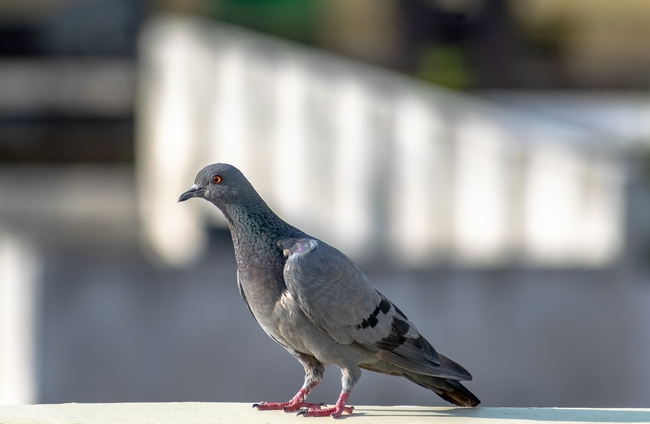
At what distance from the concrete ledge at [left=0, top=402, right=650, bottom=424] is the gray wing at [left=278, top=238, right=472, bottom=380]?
0.15 m

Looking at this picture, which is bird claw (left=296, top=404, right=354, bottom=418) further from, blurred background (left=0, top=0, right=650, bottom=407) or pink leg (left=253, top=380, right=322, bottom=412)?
blurred background (left=0, top=0, right=650, bottom=407)

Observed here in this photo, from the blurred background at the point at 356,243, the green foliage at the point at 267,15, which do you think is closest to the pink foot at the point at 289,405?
the blurred background at the point at 356,243

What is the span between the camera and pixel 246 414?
2.70 meters

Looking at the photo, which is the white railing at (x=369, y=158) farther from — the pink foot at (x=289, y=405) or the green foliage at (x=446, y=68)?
the pink foot at (x=289, y=405)

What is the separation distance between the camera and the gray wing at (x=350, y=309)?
8.63ft

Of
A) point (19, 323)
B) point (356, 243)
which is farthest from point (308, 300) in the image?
point (19, 323)

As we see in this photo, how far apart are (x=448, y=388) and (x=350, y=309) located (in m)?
0.48

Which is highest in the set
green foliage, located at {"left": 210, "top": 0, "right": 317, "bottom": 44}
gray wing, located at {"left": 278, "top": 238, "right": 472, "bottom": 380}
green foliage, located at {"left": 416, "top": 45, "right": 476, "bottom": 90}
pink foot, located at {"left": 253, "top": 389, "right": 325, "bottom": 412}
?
green foliage, located at {"left": 210, "top": 0, "right": 317, "bottom": 44}

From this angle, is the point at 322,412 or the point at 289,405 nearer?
the point at 322,412

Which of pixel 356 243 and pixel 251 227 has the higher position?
pixel 251 227

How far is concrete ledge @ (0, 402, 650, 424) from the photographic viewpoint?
8.57ft

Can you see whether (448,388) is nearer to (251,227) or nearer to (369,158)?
(251,227)

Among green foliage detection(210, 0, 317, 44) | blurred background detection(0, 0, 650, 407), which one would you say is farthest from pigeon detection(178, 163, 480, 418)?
green foliage detection(210, 0, 317, 44)

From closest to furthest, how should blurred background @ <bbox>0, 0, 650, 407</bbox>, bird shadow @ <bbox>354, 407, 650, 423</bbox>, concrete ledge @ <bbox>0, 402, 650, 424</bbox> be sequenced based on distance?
concrete ledge @ <bbox>0, 402, 650, 424</bbox> → bird shadow @ <bbox>354, 407, 650, 423</bbox> → blurred background @ <bbox>0, 0, 650, 407</bbox>
